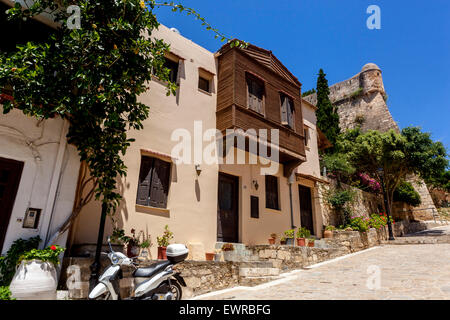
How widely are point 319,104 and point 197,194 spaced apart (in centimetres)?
1792

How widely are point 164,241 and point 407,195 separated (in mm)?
21186

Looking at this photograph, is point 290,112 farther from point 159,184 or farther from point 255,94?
point 159,184

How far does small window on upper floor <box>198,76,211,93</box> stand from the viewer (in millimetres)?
11000

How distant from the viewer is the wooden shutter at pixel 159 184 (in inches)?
326

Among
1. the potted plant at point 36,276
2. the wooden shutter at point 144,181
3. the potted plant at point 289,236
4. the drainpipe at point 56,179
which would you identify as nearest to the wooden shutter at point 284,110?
the potted plant at point 289,236

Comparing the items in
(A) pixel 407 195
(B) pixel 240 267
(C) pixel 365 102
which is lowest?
(B) pixel 240 267

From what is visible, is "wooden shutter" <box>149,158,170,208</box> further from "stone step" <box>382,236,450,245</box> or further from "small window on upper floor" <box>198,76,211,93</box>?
"stone step" <box>382,236,450,245</box>

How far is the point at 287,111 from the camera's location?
12703 millimetres

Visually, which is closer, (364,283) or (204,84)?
(364,283)

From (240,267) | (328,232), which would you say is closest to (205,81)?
(240,267)

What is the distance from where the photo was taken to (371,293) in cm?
526

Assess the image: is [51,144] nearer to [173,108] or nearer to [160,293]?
[160,293]

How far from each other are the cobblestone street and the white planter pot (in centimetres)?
303

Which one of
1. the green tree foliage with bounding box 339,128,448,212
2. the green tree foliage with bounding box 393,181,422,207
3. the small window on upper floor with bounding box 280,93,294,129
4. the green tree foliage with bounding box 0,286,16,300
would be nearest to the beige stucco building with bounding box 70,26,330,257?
the small window on upper floor with bounding box 280,93,294,129
